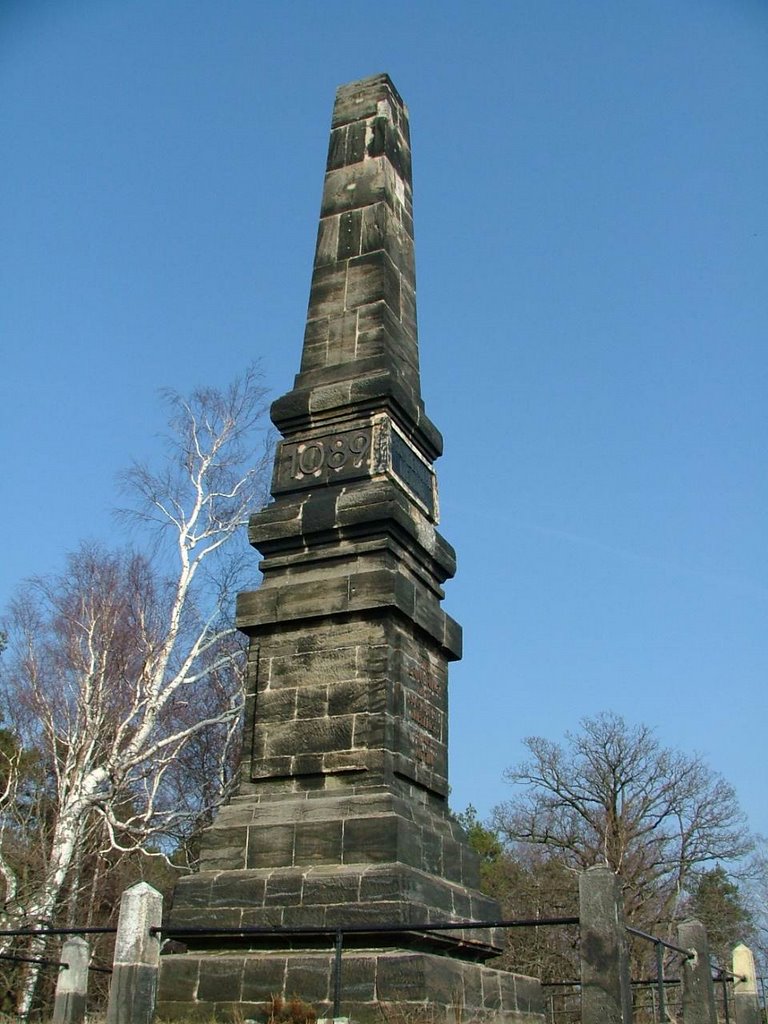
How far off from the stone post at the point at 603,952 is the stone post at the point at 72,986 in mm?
4333

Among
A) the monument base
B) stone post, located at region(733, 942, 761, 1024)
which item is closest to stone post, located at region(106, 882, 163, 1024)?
the monument base

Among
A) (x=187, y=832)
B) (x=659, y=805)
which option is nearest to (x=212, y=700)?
(x=187, y=832)

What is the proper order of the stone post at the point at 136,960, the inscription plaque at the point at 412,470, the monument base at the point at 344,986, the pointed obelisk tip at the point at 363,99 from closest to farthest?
the stone post at the point at 136,960, the monument base at the point at 344,986, the inscription plaque at the point at 412,470, the pointed obelisk tip at the point at 363,99

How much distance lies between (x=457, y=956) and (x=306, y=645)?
2.82 m

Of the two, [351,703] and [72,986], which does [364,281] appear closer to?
[351,703]

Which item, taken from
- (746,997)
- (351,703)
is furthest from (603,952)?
(746,997)

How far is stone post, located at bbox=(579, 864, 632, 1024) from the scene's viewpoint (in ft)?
19.7

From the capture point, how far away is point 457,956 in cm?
828

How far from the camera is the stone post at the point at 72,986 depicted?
823 cm

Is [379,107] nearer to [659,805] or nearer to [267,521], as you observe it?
[267,521]

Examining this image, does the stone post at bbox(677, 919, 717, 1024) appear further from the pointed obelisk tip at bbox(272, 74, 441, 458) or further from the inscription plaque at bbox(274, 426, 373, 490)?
the pointed obelisk tip at bbox(272, 74, 441, 458)

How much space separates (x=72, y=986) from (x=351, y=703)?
3215 millimetres

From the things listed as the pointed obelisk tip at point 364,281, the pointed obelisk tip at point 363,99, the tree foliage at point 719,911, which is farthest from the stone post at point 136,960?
the tree foliage at point 719,911

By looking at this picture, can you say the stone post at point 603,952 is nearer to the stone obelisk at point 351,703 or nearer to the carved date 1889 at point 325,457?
the stone obelisk at point 351,703
